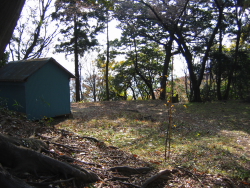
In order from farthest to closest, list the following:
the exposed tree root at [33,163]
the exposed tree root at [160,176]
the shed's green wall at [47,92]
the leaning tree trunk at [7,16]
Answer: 1. the shed's green wall at [47,92]
2. the exposed tree root at [160,176]
3. the exposed tree root at [33,163]
4. the leaning tree trunk at [7,16]

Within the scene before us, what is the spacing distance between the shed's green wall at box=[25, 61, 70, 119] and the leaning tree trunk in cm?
610

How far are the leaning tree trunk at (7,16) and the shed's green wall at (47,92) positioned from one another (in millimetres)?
6097

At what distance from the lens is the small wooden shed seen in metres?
9.77

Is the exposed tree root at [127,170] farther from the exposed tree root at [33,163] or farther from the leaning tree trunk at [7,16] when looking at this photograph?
the leaning tree trunk at [7,16]

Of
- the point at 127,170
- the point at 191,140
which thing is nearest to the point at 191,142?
the point at 191,140

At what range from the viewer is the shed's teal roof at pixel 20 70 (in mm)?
9784

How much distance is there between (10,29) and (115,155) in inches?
138

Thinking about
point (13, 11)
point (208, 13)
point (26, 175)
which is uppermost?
point (208, 13)

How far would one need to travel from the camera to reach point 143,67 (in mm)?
26203

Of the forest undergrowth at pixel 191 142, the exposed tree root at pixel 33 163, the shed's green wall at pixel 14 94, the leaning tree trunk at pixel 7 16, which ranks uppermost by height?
the leaning tree trunk at pixel 7 16

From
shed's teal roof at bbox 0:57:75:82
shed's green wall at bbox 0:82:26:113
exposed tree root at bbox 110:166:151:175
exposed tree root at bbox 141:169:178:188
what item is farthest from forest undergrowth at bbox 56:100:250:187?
shed's teal roof at bbox 0:57:75:82

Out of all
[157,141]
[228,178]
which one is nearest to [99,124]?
[157,141]

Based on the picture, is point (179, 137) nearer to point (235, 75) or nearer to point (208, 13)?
point (208, 13)

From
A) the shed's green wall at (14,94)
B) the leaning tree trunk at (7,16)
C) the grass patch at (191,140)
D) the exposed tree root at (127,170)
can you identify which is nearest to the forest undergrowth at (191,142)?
the grass patch at (191,140)
